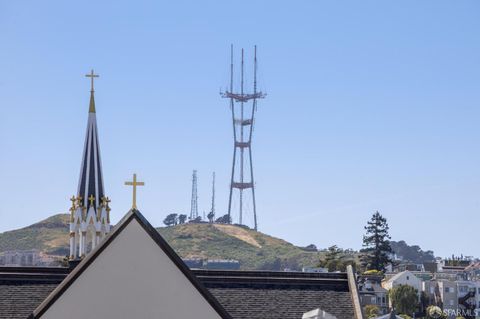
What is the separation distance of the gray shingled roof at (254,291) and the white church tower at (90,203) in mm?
18566

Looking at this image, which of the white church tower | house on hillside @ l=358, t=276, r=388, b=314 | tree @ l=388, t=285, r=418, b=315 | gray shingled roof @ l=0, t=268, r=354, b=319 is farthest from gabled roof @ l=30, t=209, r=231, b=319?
tree @ l=388, t=285, r=418, b=315

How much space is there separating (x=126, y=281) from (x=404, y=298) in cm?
15722

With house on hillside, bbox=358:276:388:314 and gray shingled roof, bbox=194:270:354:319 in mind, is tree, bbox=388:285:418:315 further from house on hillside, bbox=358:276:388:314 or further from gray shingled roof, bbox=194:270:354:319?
gray shingled roof, bbox=194:270:354:319

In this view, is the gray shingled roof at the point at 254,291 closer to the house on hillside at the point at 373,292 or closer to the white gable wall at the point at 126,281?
the white gable wall at the point at 126,281

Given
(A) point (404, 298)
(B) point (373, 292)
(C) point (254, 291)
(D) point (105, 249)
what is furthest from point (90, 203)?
(A) point (404, 298)

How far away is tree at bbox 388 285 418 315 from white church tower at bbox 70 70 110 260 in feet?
421

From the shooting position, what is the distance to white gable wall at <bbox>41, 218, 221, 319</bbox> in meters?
36.3

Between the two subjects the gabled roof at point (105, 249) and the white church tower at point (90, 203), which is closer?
the gabled roof at point (105, 249)

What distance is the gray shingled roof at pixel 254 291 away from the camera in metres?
39.7

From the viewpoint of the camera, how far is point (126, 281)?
119 ft

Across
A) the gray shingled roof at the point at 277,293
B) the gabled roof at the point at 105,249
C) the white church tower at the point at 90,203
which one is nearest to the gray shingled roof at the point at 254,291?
the gray shingled roof at the point at 277,293

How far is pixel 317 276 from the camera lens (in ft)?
137

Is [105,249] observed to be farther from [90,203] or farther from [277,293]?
[90,203]

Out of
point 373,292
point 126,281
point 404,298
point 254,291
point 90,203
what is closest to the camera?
point 126,281
